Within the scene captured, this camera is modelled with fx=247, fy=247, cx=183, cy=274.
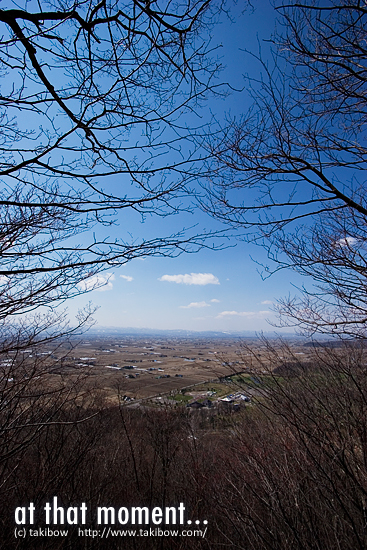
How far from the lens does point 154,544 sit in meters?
4.40

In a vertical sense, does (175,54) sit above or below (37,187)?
above

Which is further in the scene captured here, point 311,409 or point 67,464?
point 67,464

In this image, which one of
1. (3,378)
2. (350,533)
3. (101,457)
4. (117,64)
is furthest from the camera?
(101,457)

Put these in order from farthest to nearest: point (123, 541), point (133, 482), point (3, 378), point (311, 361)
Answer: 1. point (133, 482)
2. point (123, 541)
3. point (311, 361)
4. point (3, 378)

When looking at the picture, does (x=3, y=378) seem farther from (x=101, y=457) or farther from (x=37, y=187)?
(x=101, y=457)

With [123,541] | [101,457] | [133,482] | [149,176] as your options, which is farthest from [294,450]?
[101,457]

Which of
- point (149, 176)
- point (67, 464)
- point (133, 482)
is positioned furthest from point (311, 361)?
point (133, 482)

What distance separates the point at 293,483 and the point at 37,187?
4427mm

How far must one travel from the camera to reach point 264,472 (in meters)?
3.62

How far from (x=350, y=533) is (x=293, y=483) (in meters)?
0.74

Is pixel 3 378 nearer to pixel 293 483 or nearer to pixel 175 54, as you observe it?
pixel 175 54

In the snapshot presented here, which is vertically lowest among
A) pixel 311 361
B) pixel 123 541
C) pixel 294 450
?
pixel 123 541

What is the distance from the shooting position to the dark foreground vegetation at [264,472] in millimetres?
2553

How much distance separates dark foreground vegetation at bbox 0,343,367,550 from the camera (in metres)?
2.55
